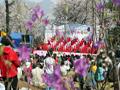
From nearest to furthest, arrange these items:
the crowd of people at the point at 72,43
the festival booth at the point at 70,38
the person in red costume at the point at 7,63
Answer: the person in red costume at the point at 7,63
the crowd of people at the point at 72,43
the festival booth at the point at 70,38

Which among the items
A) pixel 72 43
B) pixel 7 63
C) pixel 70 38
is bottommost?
pixel 72 43

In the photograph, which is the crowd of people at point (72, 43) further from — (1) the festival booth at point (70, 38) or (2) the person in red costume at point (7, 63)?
(2) the person in red costume at point (7, 63)

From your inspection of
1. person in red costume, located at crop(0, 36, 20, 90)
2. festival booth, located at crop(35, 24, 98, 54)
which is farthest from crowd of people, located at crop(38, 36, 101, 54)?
person in red costume, located at crop(0, 36, 20, 90)

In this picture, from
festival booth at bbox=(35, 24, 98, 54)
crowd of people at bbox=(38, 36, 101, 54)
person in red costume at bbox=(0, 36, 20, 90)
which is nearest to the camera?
person in red costume at bbox=(0, 36, 20, 90)

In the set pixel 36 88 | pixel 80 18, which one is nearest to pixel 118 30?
pixel 36 88

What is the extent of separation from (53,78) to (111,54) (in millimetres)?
459

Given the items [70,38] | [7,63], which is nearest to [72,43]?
[70,38]

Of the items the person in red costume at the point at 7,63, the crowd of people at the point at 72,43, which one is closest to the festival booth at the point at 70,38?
the crowd of people at the point at 72,43

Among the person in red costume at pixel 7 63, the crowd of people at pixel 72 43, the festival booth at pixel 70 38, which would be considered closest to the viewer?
the person in red costume at pixel 7 63

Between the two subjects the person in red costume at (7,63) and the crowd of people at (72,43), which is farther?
the crowd of people at (72,43)

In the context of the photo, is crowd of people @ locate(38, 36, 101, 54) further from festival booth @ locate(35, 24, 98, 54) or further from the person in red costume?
the person in red costume

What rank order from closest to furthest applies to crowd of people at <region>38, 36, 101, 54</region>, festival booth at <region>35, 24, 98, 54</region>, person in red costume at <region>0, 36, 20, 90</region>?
person in red costume at <region>0, 36, 20, 90</region>, crowd of people at <region>38, 36, 101, 54</region>, festival booth at <region>35, 24, 98, 54</region>

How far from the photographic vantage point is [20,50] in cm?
451

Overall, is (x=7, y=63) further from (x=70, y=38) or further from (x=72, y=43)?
(x=72, y=43)
